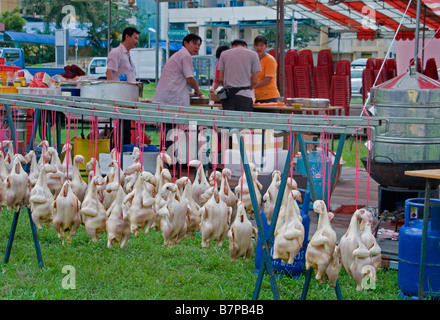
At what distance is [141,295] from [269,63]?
5826 mm

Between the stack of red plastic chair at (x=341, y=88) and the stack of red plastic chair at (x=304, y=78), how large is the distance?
0.79m

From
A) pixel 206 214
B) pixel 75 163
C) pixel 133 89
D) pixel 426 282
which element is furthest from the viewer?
pixel 133 89

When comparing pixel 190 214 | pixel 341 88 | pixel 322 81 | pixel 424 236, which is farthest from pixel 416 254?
pixel 322 81

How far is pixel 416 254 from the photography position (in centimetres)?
457

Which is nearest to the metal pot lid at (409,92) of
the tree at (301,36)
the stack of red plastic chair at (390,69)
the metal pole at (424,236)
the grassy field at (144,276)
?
the grassy field at (144,276)

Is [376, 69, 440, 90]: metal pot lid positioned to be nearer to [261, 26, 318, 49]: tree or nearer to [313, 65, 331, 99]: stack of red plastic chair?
[313, 65, 331, 99]: stack of red plastic chair

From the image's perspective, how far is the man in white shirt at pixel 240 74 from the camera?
8.83 meters

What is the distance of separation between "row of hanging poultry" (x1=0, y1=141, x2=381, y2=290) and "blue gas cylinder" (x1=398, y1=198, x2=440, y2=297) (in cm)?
118

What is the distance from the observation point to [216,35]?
146ft

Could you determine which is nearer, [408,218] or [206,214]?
[206,214]

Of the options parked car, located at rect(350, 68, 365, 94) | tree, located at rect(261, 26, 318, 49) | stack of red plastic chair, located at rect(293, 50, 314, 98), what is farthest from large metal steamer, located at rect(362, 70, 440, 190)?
tree, located at rect(261, 26, 318, 49)

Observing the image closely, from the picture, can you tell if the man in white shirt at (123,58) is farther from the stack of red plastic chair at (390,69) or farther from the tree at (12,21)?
the tree at (12,21)
